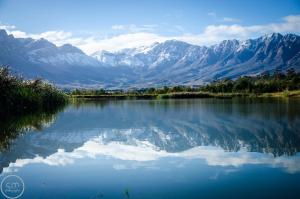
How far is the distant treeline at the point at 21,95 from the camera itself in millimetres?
40312

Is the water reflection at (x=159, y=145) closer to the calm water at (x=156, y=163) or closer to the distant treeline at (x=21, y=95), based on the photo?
the calm water at (x=156, y=163)

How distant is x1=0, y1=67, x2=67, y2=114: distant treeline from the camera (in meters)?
40.3

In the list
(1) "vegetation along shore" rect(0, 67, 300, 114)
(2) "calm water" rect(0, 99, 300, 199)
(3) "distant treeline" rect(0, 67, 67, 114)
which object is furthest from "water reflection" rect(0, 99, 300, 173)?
(1) "vegetation along shore" rect(0, 67, 300, 114)

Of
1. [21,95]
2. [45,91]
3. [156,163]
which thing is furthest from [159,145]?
[45,91]

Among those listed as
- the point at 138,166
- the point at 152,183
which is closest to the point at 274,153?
the point at 138,166

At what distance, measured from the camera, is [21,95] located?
46062 mm

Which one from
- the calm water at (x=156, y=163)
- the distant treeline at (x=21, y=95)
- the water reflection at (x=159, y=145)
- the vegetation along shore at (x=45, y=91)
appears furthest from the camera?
the vegetation along shore at (x=45, y=91)

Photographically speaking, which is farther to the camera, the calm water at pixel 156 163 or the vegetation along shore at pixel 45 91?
the vegetation along shore at pixel 45 91

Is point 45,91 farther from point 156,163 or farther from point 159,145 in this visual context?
point 156,163

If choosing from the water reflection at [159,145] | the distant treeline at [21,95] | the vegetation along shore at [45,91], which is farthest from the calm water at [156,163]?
the vegetation along shore at [45,91]

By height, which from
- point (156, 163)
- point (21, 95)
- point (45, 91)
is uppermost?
point (45, 91)

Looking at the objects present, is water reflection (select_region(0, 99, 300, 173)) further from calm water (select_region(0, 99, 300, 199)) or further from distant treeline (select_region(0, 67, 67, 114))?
distant treeline (select_region(0, 67, 67, 114))

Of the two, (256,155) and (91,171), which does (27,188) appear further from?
(256,155)

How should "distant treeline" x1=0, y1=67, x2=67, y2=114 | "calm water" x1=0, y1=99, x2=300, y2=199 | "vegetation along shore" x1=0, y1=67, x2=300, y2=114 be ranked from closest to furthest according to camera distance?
"calm water" x1=0, y1=99, x2=300, y2=199, "distant treeline" x1=0, y1=67, x2=67, y2=114, "vegetation along shore" x1=0, y1=67, x2=300, y2=114
